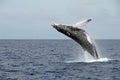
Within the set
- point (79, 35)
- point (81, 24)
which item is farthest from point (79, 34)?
point (81, 24)

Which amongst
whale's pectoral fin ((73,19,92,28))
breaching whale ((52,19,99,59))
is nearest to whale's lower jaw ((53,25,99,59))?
breaching whale ((52,19,99,59))

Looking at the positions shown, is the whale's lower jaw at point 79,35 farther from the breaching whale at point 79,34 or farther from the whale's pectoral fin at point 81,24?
the whale's pectoral fin at point 81,24

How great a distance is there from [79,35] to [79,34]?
0.09 m

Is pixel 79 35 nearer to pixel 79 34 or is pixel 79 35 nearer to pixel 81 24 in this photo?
pixel 79 34

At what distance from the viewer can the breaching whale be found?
30.9 m

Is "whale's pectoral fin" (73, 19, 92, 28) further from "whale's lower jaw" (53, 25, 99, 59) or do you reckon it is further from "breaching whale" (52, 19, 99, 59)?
"whale's lower jaw" (53, 25, 99, 59)

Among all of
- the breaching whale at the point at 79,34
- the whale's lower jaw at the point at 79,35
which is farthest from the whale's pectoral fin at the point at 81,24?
the whale's lower jaw at the point at 79,35

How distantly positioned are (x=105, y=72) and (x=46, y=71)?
444 cm

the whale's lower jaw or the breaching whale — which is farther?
the whale's lower jaw

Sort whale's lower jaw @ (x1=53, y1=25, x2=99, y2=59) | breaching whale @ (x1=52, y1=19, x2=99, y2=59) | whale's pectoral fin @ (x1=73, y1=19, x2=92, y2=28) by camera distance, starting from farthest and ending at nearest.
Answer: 1. whale's lower jaw @ (x1=53, y1=25, x2=99, y2=59)
2. breaching whale @ (x1=52, y1=19, x2=99, y2=59)
3. whale's pectoral fin @ (x1=73, y1=19, x2=92, y2=28)

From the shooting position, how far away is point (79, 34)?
31984 mm

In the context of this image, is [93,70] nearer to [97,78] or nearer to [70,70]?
[70,70]

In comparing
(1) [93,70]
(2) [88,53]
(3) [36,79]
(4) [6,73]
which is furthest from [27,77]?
(2) [88,53]

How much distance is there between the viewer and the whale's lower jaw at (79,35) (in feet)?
102
